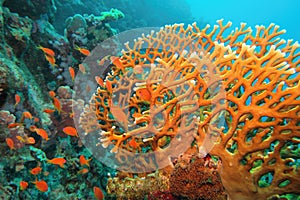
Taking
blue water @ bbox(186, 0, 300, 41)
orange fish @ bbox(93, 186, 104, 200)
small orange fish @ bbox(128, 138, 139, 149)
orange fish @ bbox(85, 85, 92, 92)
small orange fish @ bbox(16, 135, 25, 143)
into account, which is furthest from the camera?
blue water @ bbox(186, 0, 300, 41)

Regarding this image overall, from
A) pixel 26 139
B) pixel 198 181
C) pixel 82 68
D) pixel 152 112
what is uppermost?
pixel 152 112

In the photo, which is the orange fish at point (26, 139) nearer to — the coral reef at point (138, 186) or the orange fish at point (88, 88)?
the coral reef at point (138, 186)

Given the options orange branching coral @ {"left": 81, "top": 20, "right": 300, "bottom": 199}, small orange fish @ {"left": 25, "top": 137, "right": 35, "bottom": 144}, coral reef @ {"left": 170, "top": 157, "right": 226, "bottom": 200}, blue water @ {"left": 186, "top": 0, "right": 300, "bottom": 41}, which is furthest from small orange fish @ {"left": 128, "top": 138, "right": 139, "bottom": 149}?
blue water @ {"left": 186, "top": 0, "right": 300, "bottom": 41}

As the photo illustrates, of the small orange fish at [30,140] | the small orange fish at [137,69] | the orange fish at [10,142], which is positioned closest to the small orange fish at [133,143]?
the small orange fish at [137,69]

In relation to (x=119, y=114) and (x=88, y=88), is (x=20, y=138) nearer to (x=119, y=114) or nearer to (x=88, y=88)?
(x=119, y=114)

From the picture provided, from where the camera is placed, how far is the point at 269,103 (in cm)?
230

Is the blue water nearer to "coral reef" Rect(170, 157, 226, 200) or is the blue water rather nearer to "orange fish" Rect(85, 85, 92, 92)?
"orange fish" Rect(85, 85, 92, 92)

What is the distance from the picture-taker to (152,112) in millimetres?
2799

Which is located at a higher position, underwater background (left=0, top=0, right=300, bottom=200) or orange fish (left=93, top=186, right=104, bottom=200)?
underwater background (left=0, top=0, right=300, bottom=200)

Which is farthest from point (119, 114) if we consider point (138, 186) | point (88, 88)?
point (88, 88)

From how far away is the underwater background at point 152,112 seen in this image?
2.42 meters

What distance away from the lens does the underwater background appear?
2420 millimetres

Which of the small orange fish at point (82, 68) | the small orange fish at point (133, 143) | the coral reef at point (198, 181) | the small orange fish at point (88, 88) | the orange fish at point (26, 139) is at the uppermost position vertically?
the coral reef at point (198, 181)

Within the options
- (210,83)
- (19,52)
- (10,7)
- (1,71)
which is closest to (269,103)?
(210,83)
